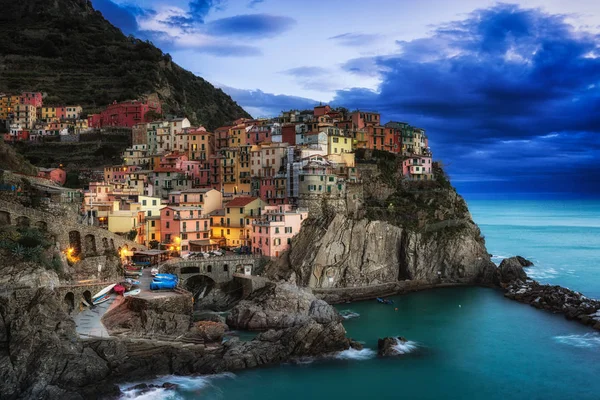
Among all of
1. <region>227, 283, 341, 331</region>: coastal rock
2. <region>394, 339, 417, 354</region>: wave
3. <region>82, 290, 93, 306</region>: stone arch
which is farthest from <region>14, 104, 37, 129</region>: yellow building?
<region>394, 339, 417, 354</region>: wave

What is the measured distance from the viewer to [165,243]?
49406mm

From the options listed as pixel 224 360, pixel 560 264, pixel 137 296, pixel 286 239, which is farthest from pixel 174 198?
pixel 560 264

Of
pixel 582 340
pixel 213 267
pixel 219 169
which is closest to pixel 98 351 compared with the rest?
pixel 213 267

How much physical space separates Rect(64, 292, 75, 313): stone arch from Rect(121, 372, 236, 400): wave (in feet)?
26.4

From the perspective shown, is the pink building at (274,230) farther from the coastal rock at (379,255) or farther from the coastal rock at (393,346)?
the coastal rock at (393,346)

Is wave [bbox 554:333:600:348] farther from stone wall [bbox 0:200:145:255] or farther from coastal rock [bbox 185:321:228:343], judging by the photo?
stone wall [bbox 0:200:145:255]

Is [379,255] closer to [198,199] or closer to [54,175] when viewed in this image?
[198,199]

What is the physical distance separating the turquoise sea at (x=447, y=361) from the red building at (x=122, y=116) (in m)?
44.8

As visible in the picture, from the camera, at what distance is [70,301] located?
34.1 meters

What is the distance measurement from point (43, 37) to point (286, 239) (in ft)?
254

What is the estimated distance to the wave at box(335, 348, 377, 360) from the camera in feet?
111

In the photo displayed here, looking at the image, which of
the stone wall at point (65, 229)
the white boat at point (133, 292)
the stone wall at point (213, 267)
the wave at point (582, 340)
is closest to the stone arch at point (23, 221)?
the stone wall at point (65, 229)

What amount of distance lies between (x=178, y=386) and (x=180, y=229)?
22459 mm

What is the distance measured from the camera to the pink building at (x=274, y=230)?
161ft
